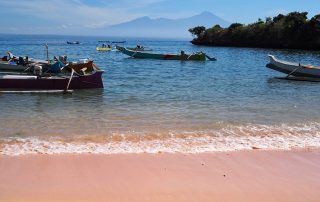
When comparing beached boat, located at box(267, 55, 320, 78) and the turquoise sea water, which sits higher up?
beached boat, located at box(267, 55, 320, 78)

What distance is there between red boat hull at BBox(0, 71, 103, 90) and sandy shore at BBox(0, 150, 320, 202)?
39.9ft

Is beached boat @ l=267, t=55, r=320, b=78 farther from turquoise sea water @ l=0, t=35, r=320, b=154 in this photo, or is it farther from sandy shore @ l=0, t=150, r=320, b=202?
sandy shore @ l=0, t=150, r=320, b=202

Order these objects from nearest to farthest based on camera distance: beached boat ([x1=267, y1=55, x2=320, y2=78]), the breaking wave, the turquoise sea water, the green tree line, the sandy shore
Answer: the sandy shore < the breaking wave < the turquoise sea water < beached boat ([x1=267, y1=55, x2=320, y2=78]) < the green tree line

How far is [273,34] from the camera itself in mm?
103312

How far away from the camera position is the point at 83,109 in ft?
52.3

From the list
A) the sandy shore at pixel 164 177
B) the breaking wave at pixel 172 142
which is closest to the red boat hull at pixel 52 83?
the breaking wave at pixel 172 142

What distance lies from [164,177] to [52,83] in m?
14.2

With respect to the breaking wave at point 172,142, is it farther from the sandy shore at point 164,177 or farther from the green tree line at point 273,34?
the green tree line at point 273,34

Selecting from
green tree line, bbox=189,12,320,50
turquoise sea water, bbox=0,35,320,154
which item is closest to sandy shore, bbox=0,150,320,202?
turquoise sea water, bbox=0,35,320,154

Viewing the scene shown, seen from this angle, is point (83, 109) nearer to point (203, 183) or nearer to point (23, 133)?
point (23, 133)

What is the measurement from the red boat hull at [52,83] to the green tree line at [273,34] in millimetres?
78627

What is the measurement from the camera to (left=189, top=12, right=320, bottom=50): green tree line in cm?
9294

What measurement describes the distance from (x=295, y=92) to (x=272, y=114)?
8429 mm

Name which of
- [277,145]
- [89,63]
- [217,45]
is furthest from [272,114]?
[217,45]
